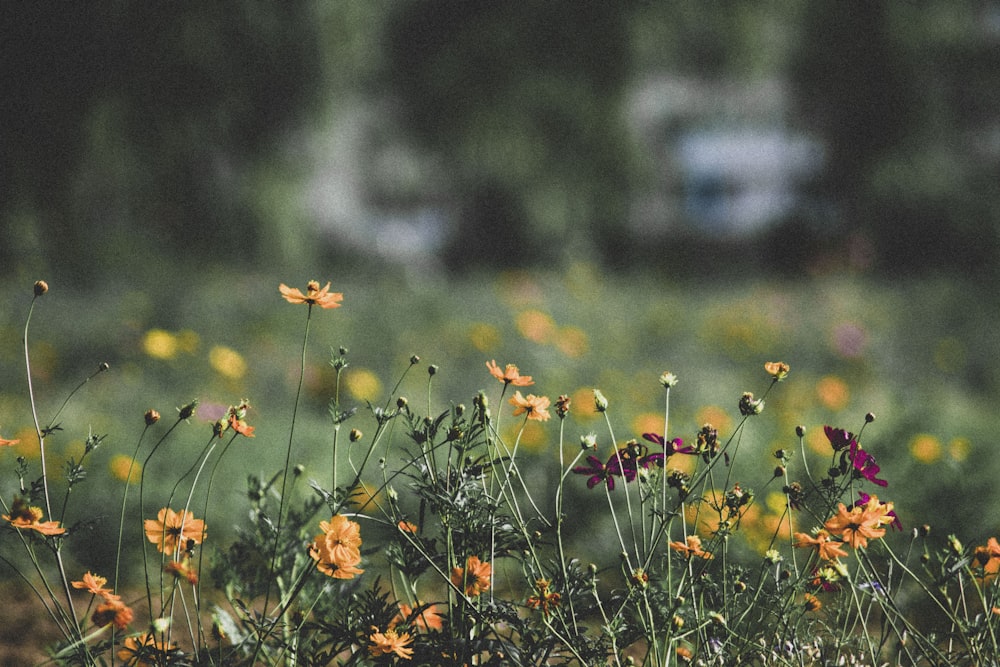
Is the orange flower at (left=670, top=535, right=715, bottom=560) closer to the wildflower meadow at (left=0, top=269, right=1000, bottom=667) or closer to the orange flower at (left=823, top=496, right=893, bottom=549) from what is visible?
the wildflower meadow at (left=0, top=269, right=1000, bottom=667)

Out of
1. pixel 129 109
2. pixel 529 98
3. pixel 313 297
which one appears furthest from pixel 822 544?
pixel 529 98

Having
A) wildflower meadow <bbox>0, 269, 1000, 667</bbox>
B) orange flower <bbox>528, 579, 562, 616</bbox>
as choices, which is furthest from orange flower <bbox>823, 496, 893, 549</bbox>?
orange flower <bbox>528, 579, 562, 616</bbox>

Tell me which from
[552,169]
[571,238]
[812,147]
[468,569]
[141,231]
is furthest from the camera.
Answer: [812,147]

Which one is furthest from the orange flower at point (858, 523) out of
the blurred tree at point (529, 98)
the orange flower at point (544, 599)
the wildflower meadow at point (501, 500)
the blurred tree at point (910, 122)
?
the blurred tree at point (910, 122)

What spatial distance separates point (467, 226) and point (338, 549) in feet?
31.1

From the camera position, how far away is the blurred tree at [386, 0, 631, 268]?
6.59 meters

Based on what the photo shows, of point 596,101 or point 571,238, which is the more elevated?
point 596,101

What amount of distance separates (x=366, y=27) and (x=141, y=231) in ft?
6.68

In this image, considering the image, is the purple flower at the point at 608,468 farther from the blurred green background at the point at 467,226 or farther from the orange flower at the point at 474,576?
the blurred green background at the point at 467,226

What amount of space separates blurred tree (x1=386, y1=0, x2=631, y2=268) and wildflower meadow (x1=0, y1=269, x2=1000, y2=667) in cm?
266

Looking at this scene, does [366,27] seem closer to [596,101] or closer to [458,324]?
[596,101]

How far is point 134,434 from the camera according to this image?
2408mm

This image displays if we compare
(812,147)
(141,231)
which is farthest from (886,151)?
(141,231)

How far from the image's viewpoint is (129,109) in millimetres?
4566
